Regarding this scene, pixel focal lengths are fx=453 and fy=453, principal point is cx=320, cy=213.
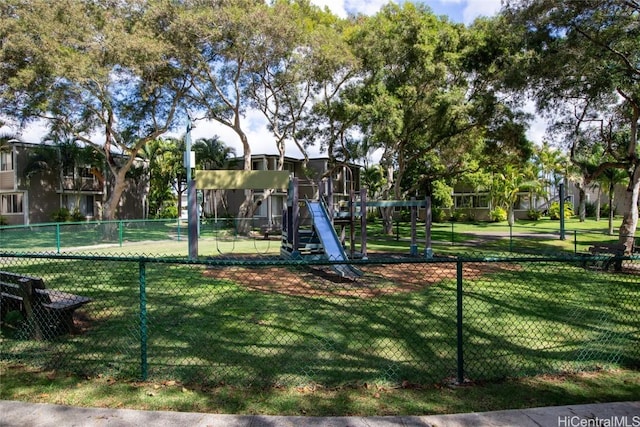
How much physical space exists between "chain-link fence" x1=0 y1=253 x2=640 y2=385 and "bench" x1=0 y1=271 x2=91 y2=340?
1cm

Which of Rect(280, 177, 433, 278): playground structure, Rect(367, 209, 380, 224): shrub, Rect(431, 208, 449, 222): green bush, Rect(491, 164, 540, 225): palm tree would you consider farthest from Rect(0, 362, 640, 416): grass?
Rect(431, 208, 449, 222): green bush

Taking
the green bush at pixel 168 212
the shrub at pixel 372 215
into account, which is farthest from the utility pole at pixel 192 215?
the green bush at pixel 168 212

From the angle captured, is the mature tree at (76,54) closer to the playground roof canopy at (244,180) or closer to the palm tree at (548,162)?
the playground roof canopy at (244,180)

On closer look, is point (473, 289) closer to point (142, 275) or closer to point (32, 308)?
point (142, 275)

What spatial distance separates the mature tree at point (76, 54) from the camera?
18.5 metres

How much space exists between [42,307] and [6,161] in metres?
34.3

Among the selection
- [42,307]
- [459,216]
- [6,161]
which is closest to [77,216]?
[6,161]

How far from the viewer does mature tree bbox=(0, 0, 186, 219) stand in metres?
18.5

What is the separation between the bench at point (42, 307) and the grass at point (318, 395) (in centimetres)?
121

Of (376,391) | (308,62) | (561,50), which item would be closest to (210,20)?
(308,62)

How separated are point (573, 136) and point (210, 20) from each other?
1652 cm

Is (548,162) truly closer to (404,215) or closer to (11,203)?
(404,215)

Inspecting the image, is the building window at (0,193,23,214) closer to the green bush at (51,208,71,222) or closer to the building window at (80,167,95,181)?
the green bush at (51,208,71,222)

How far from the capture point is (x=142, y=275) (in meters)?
4.51
